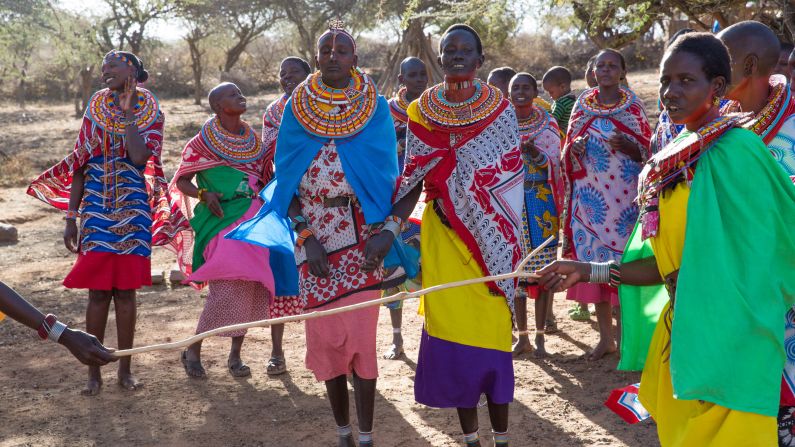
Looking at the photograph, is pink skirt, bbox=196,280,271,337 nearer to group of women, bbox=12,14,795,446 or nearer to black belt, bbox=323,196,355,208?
group of women, bbox=12,14,795,446

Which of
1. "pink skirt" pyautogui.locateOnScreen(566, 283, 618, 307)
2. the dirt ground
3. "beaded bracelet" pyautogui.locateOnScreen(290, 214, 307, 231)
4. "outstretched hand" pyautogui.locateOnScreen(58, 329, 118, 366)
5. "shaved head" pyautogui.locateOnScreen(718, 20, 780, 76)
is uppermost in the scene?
"shaved head" pyautogui.locateOnScreen(718, 20, 780, 76)

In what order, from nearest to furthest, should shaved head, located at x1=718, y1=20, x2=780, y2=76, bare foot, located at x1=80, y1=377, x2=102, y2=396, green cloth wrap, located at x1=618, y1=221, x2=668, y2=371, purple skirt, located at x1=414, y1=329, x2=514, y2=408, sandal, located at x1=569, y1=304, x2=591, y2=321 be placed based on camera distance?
green cloth wrap, located at x1=618, y1=221, x2=668, y2=371 < shaved head, located at x1=718, y1=20, x2=780, y2=76 < purple skirt, located at x1=414, y1=329, x2=514, y2=408 < bare foot, located at x1=80, y1=377, x2=102, y2=396 < sandal, located at x1=569, y1=304, x2=591, y2=321

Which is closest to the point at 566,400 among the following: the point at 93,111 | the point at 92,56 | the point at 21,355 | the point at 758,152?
the point at 758,152

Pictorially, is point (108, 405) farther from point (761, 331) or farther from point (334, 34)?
point (761, 331)

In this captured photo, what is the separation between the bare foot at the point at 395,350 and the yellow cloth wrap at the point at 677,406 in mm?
3268

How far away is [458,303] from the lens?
4039 millimetres

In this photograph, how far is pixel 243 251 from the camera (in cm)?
587

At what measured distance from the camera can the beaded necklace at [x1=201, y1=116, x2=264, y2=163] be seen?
231 inches

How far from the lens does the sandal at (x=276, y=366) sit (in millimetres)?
5969

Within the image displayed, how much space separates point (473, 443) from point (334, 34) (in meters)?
2.19

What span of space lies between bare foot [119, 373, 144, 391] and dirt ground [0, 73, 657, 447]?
56mm

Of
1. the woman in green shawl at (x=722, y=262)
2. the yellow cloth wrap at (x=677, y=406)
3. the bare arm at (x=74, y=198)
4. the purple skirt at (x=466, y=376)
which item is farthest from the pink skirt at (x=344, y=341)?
the bare arm at (x=74, y=198)

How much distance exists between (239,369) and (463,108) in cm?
284

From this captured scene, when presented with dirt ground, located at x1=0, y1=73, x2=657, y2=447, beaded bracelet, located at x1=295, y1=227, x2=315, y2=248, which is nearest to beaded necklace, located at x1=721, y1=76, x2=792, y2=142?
dirt ground, located at x1=0, y1=73, x2=657, y2=447
